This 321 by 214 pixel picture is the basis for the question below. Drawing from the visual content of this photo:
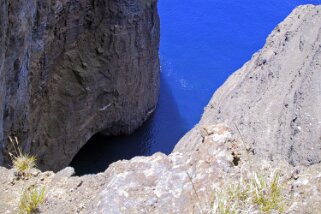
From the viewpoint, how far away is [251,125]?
587 cm

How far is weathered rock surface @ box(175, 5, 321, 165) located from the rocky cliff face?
8.60 feet

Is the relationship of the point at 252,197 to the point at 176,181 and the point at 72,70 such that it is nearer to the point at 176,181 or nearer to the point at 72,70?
the point at 176,181

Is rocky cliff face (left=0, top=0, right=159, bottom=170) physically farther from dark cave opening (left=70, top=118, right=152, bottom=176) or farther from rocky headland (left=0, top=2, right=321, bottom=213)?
rocky headland (left=0, top=2, right=321, bottom=213)

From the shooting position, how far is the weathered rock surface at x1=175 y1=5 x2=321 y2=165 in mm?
5070

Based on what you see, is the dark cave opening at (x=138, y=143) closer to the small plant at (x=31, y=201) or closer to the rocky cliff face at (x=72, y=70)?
the rocky cliff face at (x=72, y=70)

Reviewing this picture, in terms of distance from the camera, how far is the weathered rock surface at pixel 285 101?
5070mm

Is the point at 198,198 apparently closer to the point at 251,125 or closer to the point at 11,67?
the point at 251,125

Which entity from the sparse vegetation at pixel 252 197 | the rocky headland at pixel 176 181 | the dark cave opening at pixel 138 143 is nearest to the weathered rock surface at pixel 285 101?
the rocky headland at pixel 176 181

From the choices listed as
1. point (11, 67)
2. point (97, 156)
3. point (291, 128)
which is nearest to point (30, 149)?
point (11, 67)

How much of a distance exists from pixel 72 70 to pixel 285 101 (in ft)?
17.8

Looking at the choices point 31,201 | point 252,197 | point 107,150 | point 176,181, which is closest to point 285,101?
point 176,181

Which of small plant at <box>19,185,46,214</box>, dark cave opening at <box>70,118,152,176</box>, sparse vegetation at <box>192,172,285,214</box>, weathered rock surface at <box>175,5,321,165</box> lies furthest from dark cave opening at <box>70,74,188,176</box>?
sparse vegetation at <box>192,172,285,214</box>

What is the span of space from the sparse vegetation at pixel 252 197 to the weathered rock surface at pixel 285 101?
2067 mm

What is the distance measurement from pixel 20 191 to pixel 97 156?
33.4 ft
